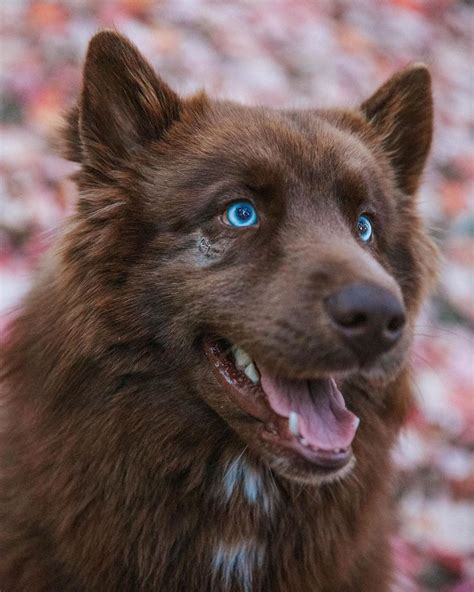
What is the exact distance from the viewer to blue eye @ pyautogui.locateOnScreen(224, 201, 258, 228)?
2.75 metres

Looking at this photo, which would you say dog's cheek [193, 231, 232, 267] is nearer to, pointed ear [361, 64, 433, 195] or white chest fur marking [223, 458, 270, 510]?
white chest fur marking [223, 458, 270, 510]

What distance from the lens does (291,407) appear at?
2.64m

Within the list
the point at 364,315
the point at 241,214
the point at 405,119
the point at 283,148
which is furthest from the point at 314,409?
the point at 405,119

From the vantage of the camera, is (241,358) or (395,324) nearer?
(395,324)

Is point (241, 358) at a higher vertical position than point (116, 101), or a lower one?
lower

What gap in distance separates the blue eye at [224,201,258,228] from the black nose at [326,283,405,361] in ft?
1.57

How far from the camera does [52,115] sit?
5.36m

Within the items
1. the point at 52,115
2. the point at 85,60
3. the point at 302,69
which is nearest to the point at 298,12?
the point at 302,69

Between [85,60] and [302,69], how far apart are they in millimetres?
4276

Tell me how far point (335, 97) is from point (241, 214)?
4.08 meters

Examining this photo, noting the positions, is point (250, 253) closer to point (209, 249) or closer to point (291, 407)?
point (209, 249)

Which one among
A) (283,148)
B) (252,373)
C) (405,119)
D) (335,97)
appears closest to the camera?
(252,373)

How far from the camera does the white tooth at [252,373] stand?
2.69 m

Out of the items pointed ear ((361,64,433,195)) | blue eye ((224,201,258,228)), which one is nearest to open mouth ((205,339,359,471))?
blue eye ((224,201,258,228))
